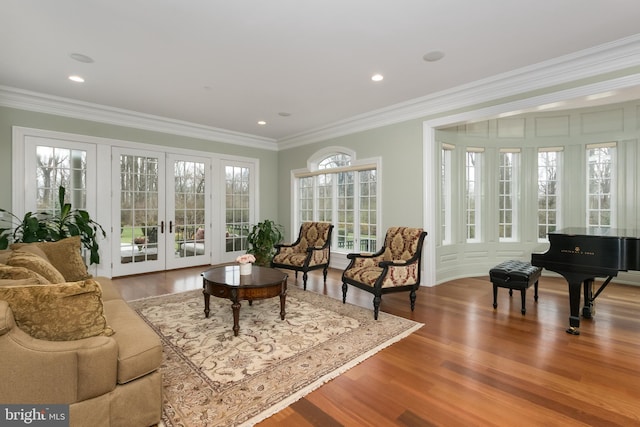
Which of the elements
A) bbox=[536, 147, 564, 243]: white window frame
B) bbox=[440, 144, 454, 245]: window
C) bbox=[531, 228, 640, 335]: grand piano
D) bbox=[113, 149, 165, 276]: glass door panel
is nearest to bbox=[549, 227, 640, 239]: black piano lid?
bbox=[531, 228, 640, 335]: grand piano

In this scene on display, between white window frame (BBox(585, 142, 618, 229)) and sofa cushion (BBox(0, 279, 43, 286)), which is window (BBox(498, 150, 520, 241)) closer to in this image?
white window frame (BBox(585, 142, 618, 229))

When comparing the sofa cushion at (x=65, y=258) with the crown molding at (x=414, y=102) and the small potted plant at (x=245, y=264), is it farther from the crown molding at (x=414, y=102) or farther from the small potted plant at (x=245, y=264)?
the crown molding at (x=414, y=102)

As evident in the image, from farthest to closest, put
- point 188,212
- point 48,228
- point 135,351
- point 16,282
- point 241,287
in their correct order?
point 188,212 < point 48,228 < point 241,287 < point 16,282 < point 135,351

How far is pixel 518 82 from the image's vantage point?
383cm

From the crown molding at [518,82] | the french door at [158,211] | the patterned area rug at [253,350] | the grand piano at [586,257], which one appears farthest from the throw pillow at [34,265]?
the crown molding at [518,82]

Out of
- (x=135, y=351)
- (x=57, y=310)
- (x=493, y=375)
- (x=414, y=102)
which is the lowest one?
(x=493, y=375)

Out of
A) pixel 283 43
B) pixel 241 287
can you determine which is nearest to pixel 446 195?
pixel 283 43

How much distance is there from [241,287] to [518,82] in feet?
13.5

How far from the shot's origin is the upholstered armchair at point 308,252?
486 cm

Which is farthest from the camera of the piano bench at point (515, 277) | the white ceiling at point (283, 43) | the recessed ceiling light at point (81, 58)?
the piano bench at point (515, 277)

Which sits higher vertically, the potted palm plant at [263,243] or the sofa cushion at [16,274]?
the sofa cushion at [16,274]

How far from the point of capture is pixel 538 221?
5.66 m

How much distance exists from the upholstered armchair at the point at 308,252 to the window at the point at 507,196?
3345mm

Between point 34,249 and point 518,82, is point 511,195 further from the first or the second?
point 34,249
